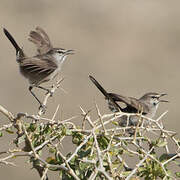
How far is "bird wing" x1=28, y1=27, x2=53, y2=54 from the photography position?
310 inches

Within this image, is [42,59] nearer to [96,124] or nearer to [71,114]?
[96,124]

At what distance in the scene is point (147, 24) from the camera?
2078 cm

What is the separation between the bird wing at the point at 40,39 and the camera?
787cm

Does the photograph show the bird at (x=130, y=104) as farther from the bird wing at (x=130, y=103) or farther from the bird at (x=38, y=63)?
the bird at (x=38, y=63)

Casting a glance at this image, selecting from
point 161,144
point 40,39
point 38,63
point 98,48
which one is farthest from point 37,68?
point 98,48

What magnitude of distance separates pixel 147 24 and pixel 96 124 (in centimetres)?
1748

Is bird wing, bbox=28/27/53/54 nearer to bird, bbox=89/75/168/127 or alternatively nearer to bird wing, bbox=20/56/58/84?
bird wing, bbox=20/56/58/84

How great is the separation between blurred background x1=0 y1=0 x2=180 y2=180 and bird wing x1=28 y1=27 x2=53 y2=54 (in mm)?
5323

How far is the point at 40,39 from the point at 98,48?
1152 centimetres

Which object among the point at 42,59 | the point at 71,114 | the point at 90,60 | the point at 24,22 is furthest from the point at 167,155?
the point at 24,22

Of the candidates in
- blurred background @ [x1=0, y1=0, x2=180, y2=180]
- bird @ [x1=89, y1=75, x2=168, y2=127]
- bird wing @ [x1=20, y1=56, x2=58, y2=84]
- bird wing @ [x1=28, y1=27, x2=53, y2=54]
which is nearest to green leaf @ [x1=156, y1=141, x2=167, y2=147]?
bird @ [x1=89, y1=75, x2=168, y2=127]

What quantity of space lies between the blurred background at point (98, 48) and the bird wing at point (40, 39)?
5.32m

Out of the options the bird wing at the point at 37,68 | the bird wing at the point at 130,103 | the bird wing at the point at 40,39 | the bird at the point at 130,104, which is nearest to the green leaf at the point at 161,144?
the bird at the point at 130,104

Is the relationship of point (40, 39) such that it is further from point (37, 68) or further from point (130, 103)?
point (130, 103)
